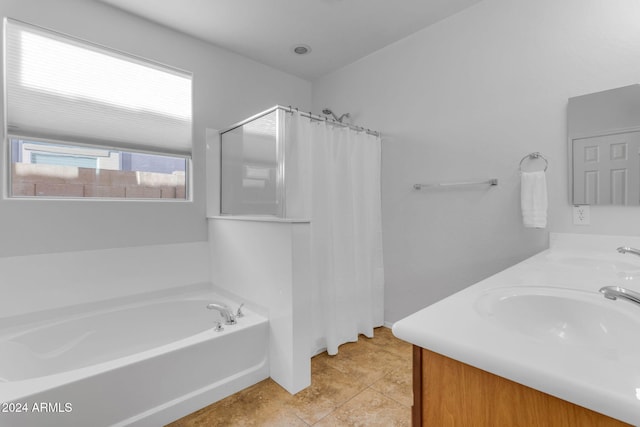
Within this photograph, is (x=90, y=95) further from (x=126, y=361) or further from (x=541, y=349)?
(x=541, y=349)

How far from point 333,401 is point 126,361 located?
1070 millimetres

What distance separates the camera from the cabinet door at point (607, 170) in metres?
1.48

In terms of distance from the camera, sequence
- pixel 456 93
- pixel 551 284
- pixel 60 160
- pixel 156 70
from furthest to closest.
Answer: pixel 156 70, pixel 456 93, pixel 60 160, pixel 551 284

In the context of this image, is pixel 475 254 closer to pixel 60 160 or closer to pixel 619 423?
pixel 619 423

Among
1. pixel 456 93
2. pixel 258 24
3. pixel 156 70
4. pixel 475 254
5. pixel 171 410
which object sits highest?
pixel 258 24

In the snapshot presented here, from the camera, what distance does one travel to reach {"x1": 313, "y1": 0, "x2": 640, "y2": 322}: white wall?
63.4 inches

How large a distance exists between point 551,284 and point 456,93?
1.64 meters

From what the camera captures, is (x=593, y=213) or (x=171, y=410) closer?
(x=171, y=410)

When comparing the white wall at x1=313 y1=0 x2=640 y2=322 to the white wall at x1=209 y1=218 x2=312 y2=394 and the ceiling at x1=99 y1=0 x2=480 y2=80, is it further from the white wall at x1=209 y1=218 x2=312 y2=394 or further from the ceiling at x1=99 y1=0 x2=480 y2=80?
the white wall at x1=209 y1=218 x2=312 y2=394

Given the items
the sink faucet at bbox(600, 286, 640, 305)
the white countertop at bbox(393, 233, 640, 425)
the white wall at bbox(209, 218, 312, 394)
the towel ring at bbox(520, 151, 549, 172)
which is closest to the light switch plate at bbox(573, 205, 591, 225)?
the towel ring at bbox(520, 151, 549, 172)

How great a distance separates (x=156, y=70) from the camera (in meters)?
2.31

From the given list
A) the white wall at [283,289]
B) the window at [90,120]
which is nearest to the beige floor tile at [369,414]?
the white wall at [283,289]

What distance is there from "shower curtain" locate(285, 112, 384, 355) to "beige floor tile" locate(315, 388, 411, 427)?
0.56 m

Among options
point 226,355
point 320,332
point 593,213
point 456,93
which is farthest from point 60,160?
point 593,213
